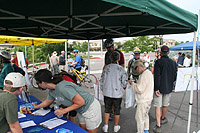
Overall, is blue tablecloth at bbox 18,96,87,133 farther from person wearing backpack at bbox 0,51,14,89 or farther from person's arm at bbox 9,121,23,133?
person wearing backpack at bbox 0,51,14,89

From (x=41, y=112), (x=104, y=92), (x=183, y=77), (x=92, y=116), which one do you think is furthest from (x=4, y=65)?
(x=183, y=77)

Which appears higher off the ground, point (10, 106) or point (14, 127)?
point (10, 106)

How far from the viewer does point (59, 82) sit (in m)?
1.65

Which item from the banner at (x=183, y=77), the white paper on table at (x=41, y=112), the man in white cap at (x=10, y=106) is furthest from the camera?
the banner at (x=183, y=77)

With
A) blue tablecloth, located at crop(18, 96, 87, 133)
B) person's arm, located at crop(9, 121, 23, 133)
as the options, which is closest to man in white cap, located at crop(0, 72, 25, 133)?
person's arm, located at crop(9, 121, 23, 133)

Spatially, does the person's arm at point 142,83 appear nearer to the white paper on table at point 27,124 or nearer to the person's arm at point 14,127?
the white paper on table at point 27,124

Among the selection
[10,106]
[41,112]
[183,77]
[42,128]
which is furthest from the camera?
[183,77]

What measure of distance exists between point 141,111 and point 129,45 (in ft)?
35.7

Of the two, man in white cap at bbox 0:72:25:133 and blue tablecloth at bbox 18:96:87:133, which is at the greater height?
man in white cap at bbox 0:72:25:133

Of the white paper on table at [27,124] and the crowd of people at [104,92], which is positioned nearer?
the crowd of people at [104,92]

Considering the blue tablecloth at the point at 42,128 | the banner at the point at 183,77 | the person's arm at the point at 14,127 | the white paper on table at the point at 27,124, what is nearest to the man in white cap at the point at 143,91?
the banner at the point at 183,77

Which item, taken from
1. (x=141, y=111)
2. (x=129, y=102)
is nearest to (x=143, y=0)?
(x=141, y=111)

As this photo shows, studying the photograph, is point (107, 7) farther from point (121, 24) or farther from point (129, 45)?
point (129, 45)

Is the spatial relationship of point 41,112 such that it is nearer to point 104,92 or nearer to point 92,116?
point 92,116
